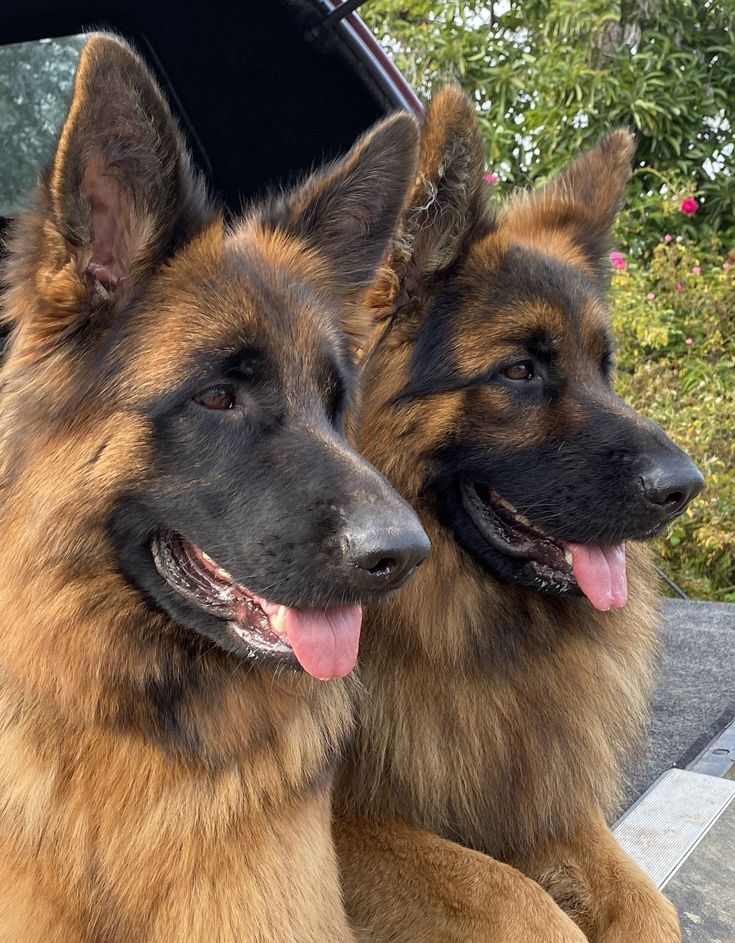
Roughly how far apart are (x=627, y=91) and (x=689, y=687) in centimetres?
521

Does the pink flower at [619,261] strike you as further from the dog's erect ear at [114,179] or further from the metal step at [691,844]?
the dog's erect ear at [114,179]

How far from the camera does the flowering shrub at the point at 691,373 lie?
576 centimetres

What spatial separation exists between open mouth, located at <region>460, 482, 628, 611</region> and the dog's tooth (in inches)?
26.8

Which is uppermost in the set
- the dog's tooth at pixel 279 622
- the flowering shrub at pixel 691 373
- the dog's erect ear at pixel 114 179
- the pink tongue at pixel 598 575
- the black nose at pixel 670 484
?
the dog's erect ear at pixel 114 179

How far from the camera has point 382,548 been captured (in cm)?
167

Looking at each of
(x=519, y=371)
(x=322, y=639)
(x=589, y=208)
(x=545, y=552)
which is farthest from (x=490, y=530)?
(x=589, y=208)

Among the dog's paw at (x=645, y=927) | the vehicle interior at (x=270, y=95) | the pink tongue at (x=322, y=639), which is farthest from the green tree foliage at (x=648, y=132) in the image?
the pink tongue at (x=322, y=639)

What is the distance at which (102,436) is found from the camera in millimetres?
1778

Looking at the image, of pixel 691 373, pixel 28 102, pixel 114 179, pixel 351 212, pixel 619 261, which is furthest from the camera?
pixel 691 373

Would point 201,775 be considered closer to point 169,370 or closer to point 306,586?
point 306,586

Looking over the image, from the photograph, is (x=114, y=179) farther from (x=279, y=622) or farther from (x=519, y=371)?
(x=519, y=371)

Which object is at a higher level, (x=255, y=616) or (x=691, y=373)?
(x=255, y=616)

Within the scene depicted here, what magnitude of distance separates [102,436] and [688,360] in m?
5.66

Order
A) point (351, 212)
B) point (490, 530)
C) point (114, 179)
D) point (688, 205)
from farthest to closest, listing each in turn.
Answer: point (688, 205), point (490, 530), point (351, 212), point (114, 179)
